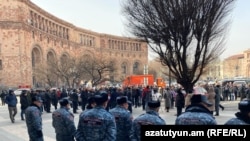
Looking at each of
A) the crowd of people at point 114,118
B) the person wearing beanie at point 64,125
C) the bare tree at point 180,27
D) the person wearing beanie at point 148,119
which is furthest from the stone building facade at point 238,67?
the person wearing beanie at point 148,119

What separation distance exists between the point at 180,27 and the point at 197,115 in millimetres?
17702

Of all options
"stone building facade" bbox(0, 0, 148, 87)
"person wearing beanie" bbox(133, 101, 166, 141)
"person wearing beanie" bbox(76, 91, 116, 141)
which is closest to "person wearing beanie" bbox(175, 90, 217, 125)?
"person wearing beanie" bbox(133, 101, 166, 141)

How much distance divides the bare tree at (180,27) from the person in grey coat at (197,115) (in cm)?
1722

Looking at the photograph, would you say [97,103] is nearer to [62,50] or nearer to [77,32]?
[62,50]

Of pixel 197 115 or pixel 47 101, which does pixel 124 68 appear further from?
pixel 197 115

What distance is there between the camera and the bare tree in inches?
858

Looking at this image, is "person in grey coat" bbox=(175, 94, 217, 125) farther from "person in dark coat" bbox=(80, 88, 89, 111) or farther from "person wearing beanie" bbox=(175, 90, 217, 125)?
"person in dark coat" bbox=(80, 88, 89, 111)

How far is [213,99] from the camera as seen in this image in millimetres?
17656

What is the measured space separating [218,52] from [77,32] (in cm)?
7286

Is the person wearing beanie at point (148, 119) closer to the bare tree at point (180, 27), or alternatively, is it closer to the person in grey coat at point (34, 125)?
the person in grey coat at point (34, 125)

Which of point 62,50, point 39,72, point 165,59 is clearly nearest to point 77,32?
point 62,50

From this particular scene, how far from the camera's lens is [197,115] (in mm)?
4781

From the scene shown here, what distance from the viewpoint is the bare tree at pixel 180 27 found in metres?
21.8

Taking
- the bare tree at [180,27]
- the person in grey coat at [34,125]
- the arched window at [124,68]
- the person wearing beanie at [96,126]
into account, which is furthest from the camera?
the arched window at [124,68]
